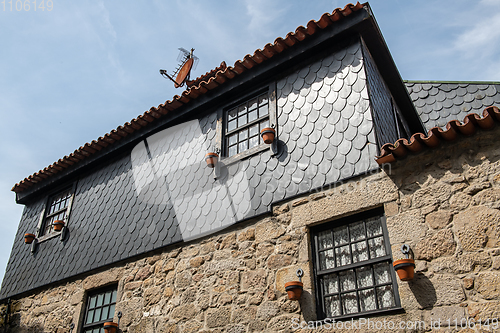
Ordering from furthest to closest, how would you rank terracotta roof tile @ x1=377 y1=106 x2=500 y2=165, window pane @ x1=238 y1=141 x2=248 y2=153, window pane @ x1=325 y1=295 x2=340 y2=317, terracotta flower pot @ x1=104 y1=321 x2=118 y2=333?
window pane @ x1=238 y1=141 x2=248 y2=153 → terracotta flower pot @ x1=104 y1=321 x2=118 y2=333 → window pane @ x1=325 y1=295 x2=340 y2=317 → terracotta roof tile @ x1=377 y1=106 x2=500 y2=165

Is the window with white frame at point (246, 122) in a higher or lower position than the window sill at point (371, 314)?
higher

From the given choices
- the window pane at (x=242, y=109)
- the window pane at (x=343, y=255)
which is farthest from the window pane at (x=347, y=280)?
the window pane at (x=242, y=109)

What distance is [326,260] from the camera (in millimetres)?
5121

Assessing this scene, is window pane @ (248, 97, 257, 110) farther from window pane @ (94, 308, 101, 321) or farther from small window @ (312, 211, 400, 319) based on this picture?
window pane @ (94, 308, 101, 321)

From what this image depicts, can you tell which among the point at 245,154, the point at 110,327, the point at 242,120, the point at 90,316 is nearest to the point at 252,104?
the point at 242,120

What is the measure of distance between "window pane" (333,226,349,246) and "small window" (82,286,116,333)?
4.02 m

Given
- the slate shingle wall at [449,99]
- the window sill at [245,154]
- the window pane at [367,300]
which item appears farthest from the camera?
the slate shingle wall at [449,99]

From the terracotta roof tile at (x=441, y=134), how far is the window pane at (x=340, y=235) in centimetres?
94

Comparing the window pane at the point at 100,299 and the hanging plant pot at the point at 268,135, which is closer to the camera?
the hanging plant pot at the point at 268,135

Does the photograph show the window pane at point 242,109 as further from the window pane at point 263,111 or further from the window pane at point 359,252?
the window pane at point 359,252

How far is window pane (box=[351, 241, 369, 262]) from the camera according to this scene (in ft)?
15.9

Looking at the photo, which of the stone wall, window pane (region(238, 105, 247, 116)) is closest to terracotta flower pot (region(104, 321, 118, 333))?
the stone wall

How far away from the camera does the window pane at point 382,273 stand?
4586 mm

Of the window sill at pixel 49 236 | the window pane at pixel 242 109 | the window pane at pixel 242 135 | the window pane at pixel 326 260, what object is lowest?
the window pane at pixel 326 260
